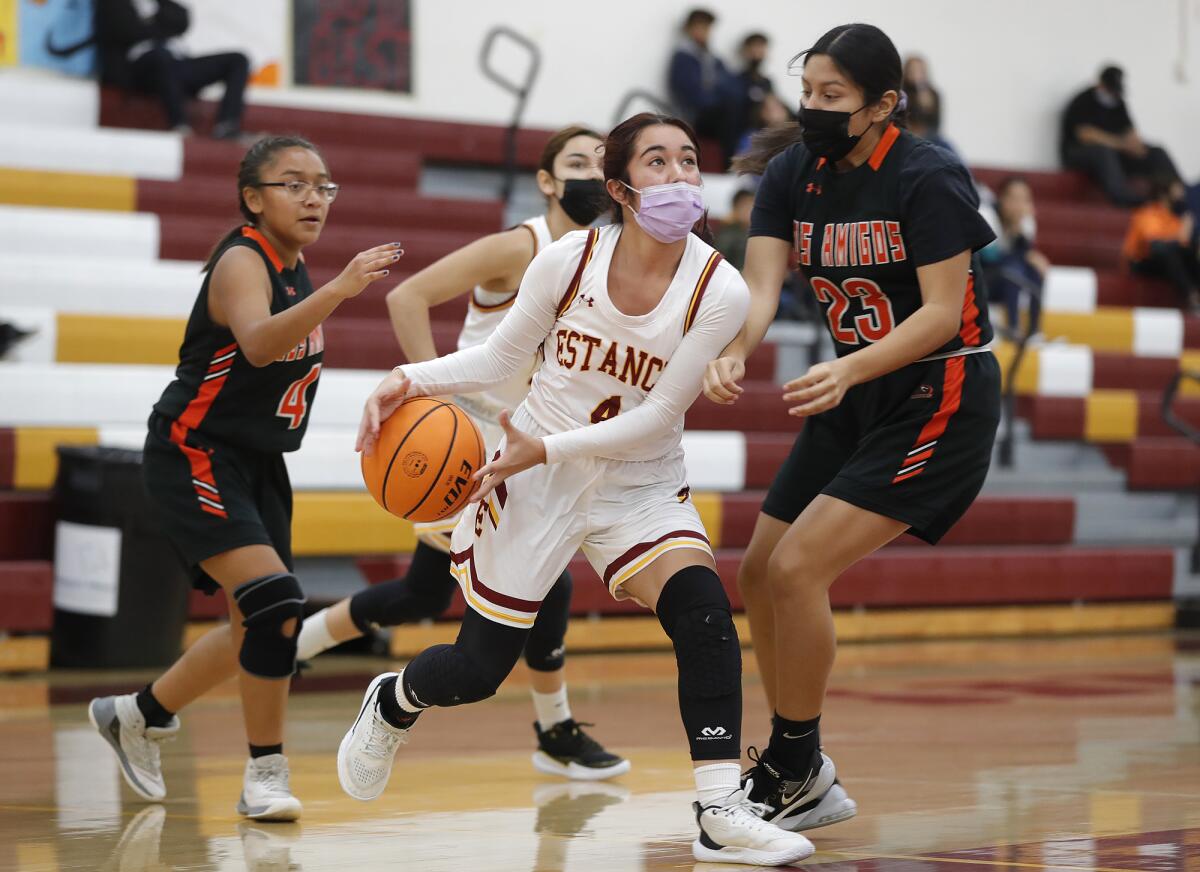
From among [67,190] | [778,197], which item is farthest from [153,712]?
[67,190]

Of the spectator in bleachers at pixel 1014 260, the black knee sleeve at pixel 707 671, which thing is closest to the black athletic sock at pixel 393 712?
the black knee sleeve at pixel 707 671

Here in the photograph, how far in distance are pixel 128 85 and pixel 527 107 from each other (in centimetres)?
314

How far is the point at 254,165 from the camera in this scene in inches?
Result: 180

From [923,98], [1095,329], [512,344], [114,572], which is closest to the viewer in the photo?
[512,344]

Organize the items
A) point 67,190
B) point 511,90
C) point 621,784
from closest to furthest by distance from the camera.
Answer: point 621,784, point 67,190, point 511,90

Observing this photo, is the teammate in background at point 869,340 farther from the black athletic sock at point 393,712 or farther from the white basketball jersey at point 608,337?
the black athletic sock at point 393,712

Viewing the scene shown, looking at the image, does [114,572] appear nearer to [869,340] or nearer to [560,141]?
[560,141]

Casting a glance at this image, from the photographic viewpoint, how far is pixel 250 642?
14.5ft

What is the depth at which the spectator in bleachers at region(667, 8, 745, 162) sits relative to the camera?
1292 cm

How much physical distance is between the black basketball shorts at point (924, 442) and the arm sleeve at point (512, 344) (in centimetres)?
75

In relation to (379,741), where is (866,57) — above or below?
above

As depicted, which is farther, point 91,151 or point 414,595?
point 91,151

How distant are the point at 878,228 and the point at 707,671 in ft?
3.49

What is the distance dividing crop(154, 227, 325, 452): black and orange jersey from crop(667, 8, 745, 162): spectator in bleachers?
8673 millimetres
